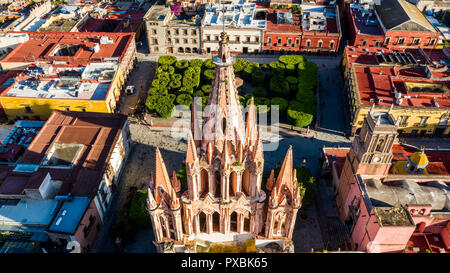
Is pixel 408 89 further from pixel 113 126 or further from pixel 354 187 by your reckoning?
pixel 113 126

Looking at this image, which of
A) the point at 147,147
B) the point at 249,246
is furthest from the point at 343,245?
the point at 147,147

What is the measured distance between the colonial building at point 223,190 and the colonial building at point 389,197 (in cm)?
1319

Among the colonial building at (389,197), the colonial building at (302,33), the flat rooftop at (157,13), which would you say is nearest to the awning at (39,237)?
the colonial building at (389,197)

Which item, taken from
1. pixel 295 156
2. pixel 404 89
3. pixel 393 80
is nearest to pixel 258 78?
pixel 295 156

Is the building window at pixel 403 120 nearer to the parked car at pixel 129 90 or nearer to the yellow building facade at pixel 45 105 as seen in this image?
the yellow building facade at pixel 45 105

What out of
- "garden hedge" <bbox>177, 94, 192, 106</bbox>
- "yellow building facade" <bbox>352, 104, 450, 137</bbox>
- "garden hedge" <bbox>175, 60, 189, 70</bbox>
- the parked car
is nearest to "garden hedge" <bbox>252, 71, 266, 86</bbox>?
"garden hedge" <bbox>177, 94, 192, 106</bbox>

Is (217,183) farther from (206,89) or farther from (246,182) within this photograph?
(206,89)

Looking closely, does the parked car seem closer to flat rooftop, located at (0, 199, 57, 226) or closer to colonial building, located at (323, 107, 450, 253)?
flat rooftop, located at (0, 199, 57, 226)

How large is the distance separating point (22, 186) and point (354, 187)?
4529 cm

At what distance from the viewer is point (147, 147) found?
6134 centimetres

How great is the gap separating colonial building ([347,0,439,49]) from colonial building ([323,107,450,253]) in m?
44.9

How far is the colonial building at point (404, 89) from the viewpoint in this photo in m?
60.2

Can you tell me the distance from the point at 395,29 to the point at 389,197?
54.6 meters
